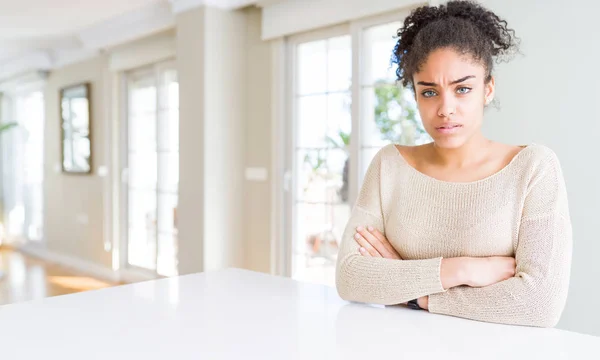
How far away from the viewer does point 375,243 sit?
4.27 ft

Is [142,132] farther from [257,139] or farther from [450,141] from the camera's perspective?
[450,141]

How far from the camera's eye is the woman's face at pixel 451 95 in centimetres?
121

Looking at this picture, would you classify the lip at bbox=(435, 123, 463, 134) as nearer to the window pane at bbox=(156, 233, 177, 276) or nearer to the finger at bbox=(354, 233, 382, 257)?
the finger at bbox=(354, 233, 382, 257)

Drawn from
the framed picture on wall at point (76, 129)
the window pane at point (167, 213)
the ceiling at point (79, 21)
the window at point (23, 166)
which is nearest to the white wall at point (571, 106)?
the ceiling at point (79, 21)

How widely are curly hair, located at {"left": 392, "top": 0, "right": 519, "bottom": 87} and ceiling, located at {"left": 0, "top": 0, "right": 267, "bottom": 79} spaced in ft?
8.82

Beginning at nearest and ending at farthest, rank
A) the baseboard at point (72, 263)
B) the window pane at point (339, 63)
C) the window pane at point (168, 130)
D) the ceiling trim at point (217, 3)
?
the window pane at point (339, 63)
the ceiling trim at point (217, 3)
the window pane at point (168, 130)
the baseboard at point (72, 263)

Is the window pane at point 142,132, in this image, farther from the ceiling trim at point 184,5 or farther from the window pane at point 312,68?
the window pane at point 312,68

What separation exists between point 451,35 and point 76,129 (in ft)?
18.4

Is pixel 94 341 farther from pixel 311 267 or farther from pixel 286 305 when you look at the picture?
pixel 311 267

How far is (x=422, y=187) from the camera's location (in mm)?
1291

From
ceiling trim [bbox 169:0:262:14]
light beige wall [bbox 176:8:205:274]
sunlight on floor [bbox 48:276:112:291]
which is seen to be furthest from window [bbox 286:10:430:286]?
sunlight on floor [bbox 48:276:112:291]

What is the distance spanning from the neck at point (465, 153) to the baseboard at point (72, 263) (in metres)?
4.75

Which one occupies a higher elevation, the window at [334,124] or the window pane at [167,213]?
the window at [334,124]

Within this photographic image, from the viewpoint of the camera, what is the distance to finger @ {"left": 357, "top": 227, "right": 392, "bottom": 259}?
1.29m
